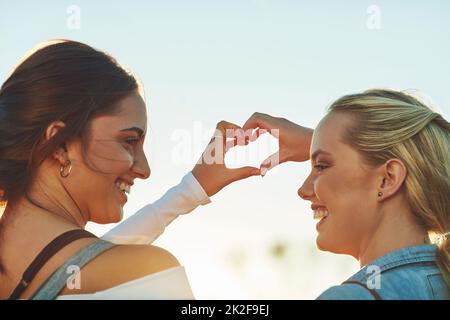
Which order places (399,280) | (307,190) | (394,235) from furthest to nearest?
1. (307,190)
2. (394,235)
3. (399,280)

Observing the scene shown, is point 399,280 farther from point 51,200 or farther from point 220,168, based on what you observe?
point 220,168

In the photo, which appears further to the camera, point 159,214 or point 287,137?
point 287,137

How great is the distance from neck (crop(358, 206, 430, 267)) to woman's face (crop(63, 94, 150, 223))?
1.36m

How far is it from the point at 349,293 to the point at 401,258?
0.48m

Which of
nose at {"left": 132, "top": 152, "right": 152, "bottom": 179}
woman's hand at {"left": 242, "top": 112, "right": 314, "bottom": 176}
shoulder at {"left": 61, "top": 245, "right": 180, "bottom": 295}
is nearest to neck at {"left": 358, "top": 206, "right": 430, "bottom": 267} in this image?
shoulder at {"left": 61, "top": 245, "right": 180, "bottom": 295}

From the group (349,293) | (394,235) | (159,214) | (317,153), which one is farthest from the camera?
(159,214)

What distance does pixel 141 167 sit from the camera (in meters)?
3.85

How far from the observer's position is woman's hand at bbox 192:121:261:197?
470cm

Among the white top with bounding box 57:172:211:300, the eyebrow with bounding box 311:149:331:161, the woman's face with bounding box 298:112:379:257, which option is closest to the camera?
the woman's face with bounding box 298:112:379:257

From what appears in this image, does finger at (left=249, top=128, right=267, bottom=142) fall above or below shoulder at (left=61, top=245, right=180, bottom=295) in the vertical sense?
above

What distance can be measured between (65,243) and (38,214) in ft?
0.86

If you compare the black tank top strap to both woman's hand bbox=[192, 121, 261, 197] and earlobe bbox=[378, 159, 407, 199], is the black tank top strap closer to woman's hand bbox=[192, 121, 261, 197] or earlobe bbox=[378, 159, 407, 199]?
earlobe bbox=[378, 159, 407, 199]

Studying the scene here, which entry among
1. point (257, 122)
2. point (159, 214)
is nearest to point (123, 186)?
point (159, 214)
